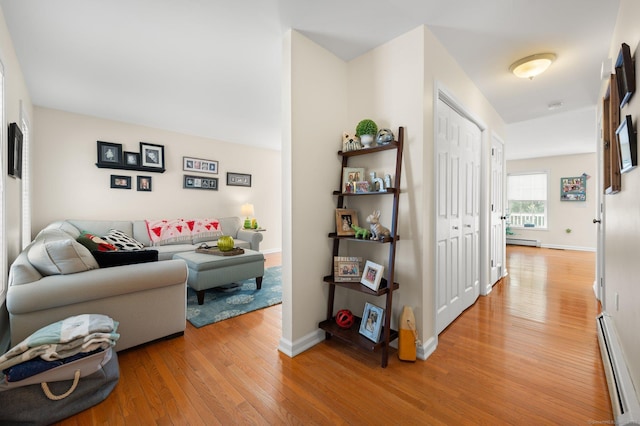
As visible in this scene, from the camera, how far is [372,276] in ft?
6.63

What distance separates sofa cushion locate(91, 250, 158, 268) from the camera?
2.07 m

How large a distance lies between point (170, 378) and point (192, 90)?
2.99 meters

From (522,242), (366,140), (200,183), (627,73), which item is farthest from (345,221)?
(522,242)

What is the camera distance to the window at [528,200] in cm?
738

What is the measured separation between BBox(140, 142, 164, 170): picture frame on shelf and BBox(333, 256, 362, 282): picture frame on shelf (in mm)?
4041

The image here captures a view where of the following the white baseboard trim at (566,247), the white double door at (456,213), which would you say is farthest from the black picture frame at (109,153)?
the white baseboard trim at (566,247)

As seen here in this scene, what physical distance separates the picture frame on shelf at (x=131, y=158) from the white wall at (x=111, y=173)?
9cm

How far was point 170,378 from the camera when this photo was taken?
175 centimetres

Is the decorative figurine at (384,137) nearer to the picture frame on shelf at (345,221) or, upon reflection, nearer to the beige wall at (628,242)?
the picture frame on shelf at (345,221)

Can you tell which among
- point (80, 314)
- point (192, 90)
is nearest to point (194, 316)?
point (80, 314)

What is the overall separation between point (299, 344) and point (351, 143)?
5.44ft

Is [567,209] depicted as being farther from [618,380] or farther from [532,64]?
[618,380]

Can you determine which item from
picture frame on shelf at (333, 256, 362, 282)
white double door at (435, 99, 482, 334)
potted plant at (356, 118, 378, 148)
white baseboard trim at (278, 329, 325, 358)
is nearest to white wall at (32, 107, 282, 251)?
white baseboard trim at (278, 329, 325, 358)

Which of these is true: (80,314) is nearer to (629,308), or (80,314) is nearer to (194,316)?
(194,316)
